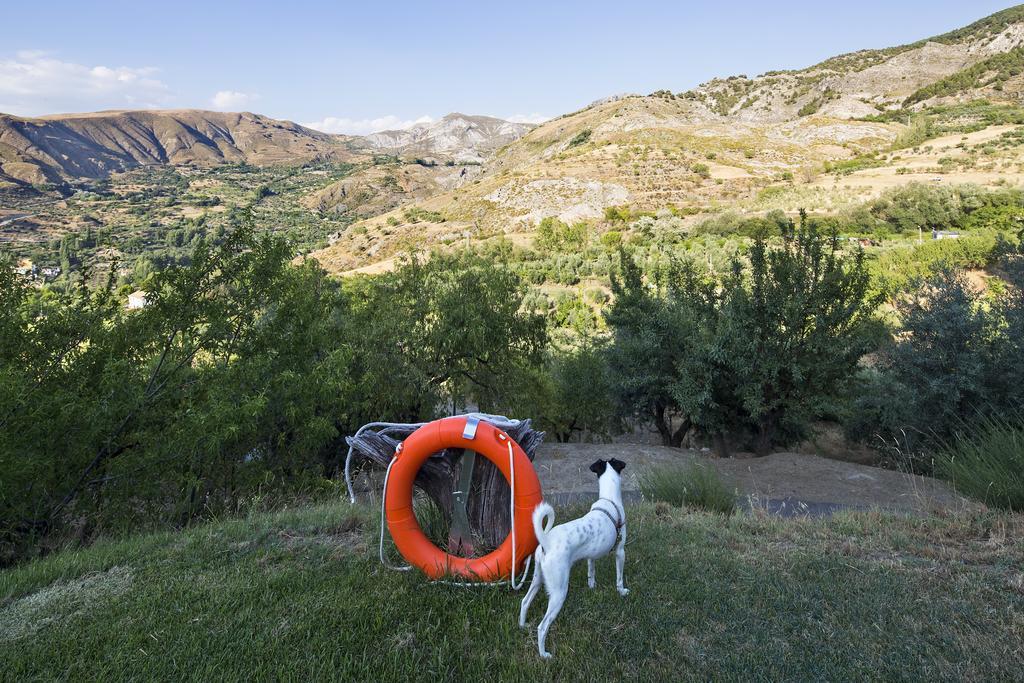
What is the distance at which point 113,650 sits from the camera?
10.6 ft

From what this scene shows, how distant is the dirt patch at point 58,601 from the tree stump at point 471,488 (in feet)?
6.48

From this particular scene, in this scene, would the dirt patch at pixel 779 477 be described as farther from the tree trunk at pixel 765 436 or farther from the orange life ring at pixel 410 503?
the orange life ring at pixel 410 503

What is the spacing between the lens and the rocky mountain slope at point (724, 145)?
58000 mm

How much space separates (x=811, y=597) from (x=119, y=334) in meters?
9.45

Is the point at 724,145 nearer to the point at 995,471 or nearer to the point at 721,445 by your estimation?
the point at 721,445

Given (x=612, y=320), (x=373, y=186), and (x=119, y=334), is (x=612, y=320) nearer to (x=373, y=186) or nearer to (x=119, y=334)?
(x=119, y=334)

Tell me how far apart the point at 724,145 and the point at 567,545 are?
7880cm

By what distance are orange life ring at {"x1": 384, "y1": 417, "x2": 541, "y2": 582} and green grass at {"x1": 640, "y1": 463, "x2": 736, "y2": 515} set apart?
3.30 m

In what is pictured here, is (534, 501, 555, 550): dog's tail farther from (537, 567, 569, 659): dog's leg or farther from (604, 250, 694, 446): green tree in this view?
(604, 250, 694, 446): green tree

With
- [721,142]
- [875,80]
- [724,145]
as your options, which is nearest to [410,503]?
[724,145]

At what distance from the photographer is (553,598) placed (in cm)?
311

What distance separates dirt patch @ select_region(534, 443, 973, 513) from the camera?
8516mm

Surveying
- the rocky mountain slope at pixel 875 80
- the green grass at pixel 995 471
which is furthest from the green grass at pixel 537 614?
the rocky mountain slope at pixel 875 80

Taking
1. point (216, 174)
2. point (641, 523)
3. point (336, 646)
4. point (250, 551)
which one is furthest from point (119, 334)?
point (216, 174)
